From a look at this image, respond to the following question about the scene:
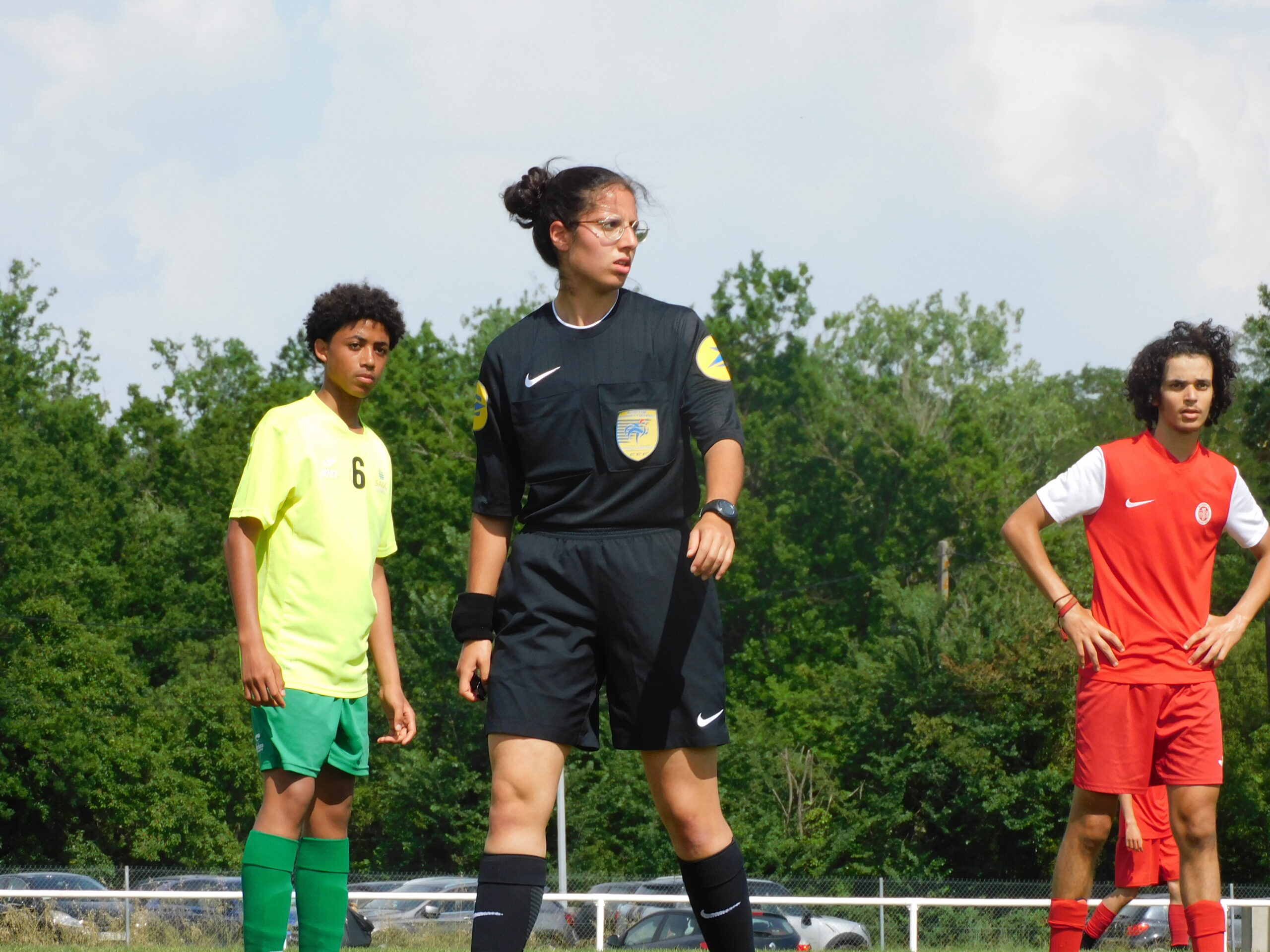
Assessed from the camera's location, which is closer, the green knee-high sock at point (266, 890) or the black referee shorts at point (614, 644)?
the black referee shorts at point (614, 644)

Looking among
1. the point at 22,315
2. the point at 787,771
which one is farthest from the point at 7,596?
the point at 787,771

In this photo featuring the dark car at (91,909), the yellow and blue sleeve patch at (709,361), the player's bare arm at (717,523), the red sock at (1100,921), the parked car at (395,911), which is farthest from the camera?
the parked car at (395,911)

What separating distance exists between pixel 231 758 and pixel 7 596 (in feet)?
27.7

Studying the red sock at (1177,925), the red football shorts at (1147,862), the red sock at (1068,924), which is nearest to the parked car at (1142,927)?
the red sock at (1177,925)

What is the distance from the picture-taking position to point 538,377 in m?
4.59

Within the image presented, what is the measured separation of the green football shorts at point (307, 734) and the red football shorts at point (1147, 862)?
16.0 feet

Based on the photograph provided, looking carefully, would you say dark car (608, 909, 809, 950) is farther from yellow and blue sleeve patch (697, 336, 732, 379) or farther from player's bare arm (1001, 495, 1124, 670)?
yellow and blue sleeve patch (697, 336, 732, 379)

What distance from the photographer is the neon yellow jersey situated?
17.6 feet

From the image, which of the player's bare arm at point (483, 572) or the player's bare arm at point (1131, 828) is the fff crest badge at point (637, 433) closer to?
the player's bare arm at point (483, 572)

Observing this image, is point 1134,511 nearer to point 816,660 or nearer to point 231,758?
point 231,758

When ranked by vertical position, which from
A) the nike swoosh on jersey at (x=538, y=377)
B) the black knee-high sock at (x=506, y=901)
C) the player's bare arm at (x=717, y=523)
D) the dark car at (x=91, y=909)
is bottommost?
the dark car at (x=91, y=909)

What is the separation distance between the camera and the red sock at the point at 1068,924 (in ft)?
20.2

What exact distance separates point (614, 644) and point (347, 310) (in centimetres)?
209

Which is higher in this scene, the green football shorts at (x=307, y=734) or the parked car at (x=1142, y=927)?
the green football shorts at (x=307, y=734)
